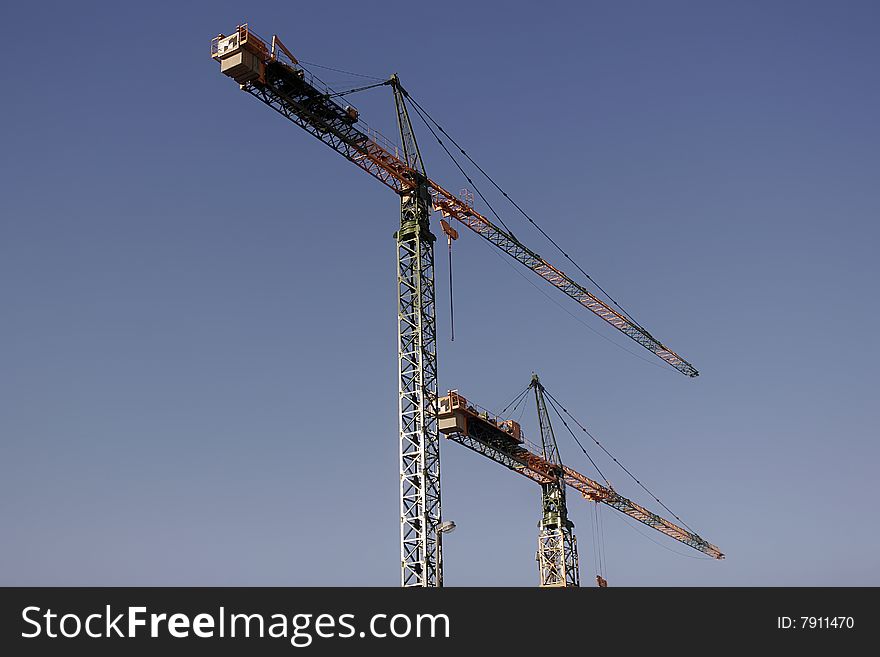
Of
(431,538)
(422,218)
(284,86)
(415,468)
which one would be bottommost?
(431,538)

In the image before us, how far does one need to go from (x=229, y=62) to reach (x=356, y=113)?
905 cm

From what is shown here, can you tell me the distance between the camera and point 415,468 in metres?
63.4

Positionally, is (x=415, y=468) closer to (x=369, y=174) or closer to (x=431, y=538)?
(x=431, y=538)

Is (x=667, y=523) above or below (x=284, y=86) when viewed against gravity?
below

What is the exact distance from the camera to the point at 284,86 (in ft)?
212
